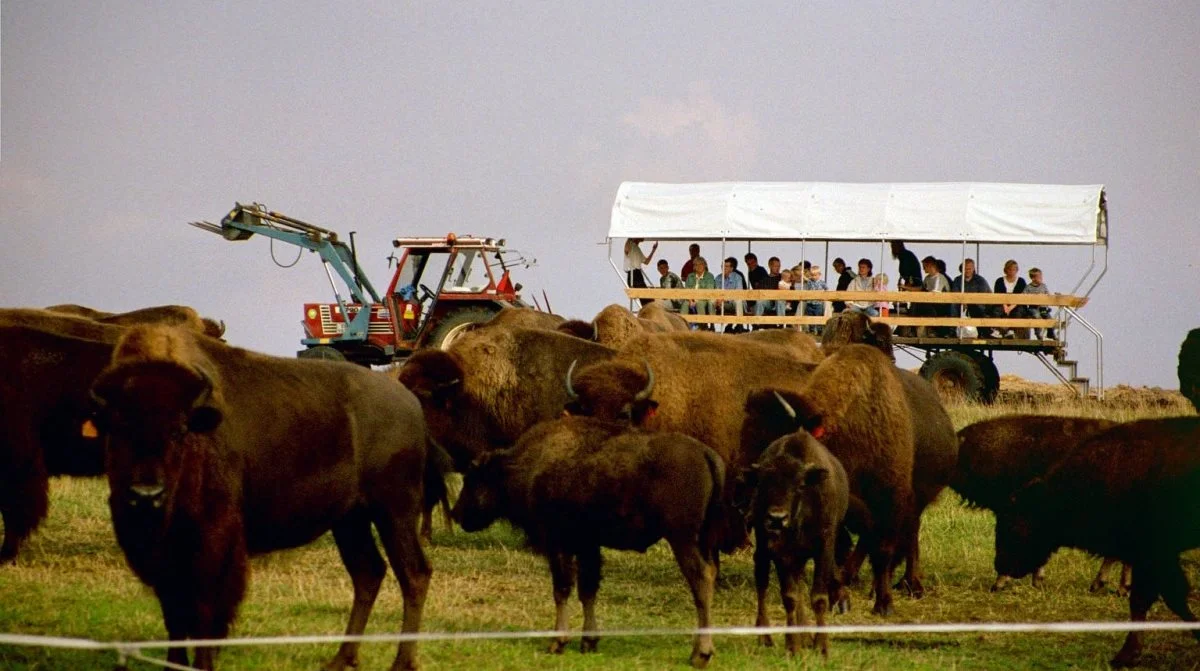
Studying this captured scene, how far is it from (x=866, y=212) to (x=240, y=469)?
20.7m

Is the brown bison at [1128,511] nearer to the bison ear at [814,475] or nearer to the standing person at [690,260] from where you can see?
the bison ear at [814,475]

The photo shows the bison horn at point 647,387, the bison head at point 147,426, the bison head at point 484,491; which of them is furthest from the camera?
the bison horn at point 647,387

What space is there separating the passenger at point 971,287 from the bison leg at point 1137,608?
16.6 m

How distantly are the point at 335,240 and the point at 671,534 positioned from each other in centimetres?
2074

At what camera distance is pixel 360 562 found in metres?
8.06

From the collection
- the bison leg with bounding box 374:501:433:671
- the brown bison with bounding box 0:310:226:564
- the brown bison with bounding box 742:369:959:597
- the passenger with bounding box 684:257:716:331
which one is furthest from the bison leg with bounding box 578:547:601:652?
the passenger with bounding box 684:257:716:331

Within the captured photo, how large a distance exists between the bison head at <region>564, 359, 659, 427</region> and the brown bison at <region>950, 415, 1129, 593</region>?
2.95m

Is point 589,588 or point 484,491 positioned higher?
point 484,491

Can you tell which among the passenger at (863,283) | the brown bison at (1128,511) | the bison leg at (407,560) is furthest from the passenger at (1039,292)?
the bison leg at (407,560)

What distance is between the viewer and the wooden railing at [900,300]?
2433 cm

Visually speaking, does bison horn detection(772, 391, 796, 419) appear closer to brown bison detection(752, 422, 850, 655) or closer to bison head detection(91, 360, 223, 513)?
brown bison detection(752, 422, 850, 655)

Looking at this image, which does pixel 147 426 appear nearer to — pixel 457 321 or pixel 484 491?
pixel 484 491

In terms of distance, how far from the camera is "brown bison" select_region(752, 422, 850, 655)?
8.49m

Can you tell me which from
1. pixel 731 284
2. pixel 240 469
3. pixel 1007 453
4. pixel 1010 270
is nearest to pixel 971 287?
pixel 1010 270
